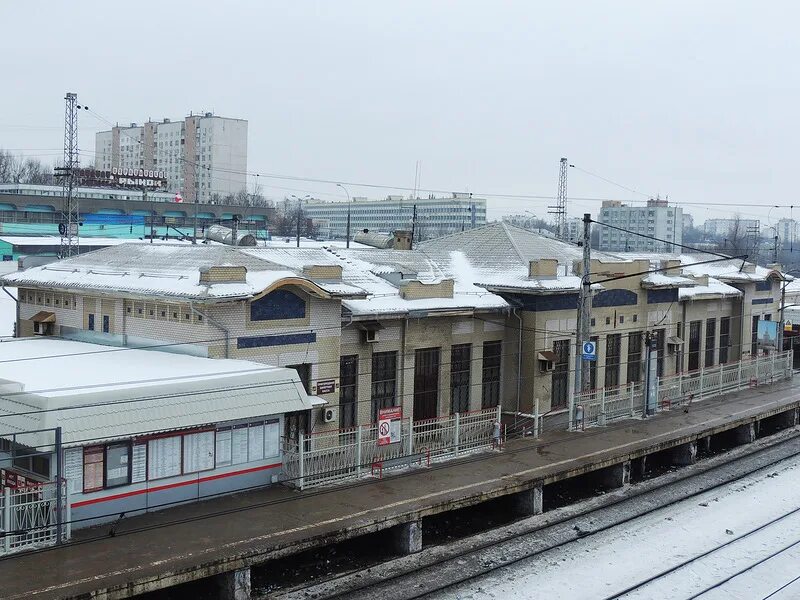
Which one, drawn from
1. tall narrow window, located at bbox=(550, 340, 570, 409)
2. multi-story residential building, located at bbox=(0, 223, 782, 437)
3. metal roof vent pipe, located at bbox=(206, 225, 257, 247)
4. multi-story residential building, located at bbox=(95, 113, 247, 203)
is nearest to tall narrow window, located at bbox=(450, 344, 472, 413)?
multi-story residential building, located at bbox=(0, 223, 782, 437)

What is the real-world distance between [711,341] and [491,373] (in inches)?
545

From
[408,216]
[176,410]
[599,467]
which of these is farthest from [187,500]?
[408,216]

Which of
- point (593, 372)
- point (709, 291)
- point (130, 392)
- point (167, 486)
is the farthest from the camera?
point (709, 291)

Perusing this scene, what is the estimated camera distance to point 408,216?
124m

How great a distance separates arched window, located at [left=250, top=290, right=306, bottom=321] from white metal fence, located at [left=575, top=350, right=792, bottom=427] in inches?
322

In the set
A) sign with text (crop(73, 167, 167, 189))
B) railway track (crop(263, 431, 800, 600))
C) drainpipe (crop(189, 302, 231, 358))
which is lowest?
railway track (crop(263, 431, 800, 600))

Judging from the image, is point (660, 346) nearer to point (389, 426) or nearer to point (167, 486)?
point (389, 426)

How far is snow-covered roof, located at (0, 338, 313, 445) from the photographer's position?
14.4m

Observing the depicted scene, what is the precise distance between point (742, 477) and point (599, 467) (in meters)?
5.11

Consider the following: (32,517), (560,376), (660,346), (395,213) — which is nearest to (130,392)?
(32,517)

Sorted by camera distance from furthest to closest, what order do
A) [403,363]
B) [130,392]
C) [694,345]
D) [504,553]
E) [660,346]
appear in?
1. [694,345]
2. [660,346]
3. [403,363]
4. [504,553]
5. [130,392]

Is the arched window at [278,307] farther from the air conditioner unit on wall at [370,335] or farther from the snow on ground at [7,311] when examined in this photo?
the snow on ground at [7,311]

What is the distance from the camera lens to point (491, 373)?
25.5 m

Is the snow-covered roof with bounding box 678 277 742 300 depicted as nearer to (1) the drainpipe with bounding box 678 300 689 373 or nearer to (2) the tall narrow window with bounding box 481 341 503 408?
(1) the drainpipe with bounding box 678 300 689 373
